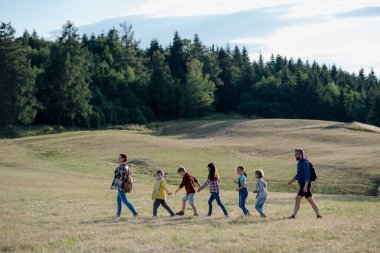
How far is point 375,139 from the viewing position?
6581 cm

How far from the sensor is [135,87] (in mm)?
112812

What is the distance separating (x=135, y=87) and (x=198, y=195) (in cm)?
8184

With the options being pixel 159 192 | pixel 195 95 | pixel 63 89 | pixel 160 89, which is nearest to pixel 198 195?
pixel 159 192

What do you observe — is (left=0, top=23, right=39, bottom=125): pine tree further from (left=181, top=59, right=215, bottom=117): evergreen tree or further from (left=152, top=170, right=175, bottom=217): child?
(left=152, top=170, right=175, bottom=217): child

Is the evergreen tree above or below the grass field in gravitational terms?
above

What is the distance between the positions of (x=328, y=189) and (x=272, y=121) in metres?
54.4

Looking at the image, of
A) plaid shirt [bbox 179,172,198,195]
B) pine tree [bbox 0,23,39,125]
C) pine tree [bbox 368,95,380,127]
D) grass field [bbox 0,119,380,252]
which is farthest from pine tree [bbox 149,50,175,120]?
plaid shirt [bbox 179,172,198,195]

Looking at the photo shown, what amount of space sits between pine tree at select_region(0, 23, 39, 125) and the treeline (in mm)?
150

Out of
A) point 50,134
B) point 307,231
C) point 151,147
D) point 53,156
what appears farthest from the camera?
point 50,134

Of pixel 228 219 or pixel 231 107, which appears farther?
pixel 231 107

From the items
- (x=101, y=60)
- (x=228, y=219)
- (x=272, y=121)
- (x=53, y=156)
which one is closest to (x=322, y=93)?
(x=272, y=121)

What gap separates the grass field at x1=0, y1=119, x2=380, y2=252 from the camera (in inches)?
540

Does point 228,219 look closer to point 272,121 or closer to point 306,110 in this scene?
point 272,121

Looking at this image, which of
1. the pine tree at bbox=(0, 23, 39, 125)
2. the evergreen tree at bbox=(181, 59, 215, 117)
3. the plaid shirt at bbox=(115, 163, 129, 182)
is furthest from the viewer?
the evergreen tree at bbox=(181, 59, 215, 117)
